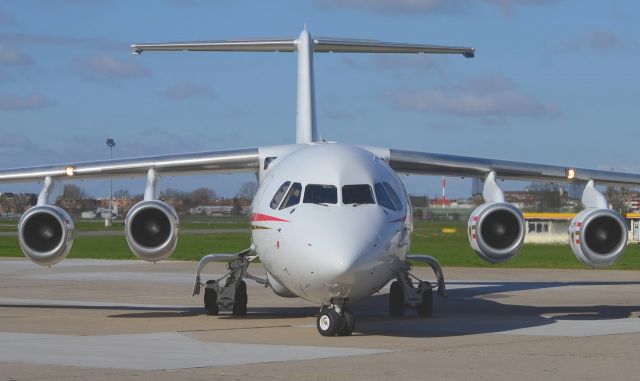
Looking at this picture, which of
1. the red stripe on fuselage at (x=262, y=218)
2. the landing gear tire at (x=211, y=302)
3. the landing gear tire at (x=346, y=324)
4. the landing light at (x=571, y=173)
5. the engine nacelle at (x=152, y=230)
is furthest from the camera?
the landing light at (x=571, y=173)

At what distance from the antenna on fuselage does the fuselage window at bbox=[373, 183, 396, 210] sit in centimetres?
500

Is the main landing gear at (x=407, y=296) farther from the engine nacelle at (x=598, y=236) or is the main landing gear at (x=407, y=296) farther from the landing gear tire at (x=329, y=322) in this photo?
the landing gear tire at (x=329, y=322)

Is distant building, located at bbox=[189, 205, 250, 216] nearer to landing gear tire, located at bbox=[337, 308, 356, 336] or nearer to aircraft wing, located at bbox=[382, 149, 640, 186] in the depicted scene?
aircraft wing, located at bbox=[382, 149, 640, 186]

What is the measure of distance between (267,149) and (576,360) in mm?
7904

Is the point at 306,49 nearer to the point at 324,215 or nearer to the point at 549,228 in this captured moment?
the point at 324,215

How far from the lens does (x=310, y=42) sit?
2097 centimetres

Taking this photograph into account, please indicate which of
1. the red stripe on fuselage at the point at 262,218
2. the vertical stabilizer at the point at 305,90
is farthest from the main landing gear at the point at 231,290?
the vertical stabilizer at the point at 305,90

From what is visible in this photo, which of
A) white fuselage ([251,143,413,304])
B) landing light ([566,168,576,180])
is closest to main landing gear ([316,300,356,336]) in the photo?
white fuselage ([251,143,413,304])

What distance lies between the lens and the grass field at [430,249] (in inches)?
1590

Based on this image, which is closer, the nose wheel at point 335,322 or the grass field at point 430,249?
the nose wheel at point 335,322

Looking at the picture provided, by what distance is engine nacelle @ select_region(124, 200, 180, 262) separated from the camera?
711 inches

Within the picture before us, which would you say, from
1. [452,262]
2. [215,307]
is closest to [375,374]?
[215,307]

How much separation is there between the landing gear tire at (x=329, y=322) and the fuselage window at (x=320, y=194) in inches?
57.7

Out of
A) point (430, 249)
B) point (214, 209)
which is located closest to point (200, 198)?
point (214, 209)
